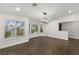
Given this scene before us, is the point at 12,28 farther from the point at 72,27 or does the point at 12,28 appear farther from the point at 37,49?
the point at 72,27

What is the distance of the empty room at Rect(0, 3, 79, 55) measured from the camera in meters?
2.48

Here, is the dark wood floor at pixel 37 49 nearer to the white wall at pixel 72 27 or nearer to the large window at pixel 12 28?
the white wall at pixel 72 27

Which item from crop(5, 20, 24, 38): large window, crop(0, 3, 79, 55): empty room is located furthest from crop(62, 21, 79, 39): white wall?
crop(5, 20, 24, 38): large window

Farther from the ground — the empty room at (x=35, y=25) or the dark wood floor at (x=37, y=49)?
the empty room at (x=35, y=25)

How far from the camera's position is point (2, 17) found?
3.20 metres

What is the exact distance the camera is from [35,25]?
8.68 ft

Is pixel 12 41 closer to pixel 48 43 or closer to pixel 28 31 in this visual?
pixel 28 31

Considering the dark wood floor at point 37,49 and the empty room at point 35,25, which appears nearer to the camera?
the empty room at point 35,25

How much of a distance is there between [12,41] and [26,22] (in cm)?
138

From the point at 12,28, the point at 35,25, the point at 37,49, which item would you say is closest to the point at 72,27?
the point at 35,25

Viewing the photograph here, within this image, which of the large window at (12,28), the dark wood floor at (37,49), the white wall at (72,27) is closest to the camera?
the dark wood floor at (37,49)

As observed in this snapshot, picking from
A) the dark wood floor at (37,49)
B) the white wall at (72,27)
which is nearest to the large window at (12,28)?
the dark wood floor at (37,49)

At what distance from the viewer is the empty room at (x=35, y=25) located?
2480 millimetres

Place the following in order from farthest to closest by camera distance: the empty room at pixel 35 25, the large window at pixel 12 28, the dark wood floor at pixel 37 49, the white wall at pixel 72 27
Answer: the large window at pixel 12 28, the white wall at pixel 72 27, the dark wood floor at pixel 37 49, the empty room at pixel 35 25
